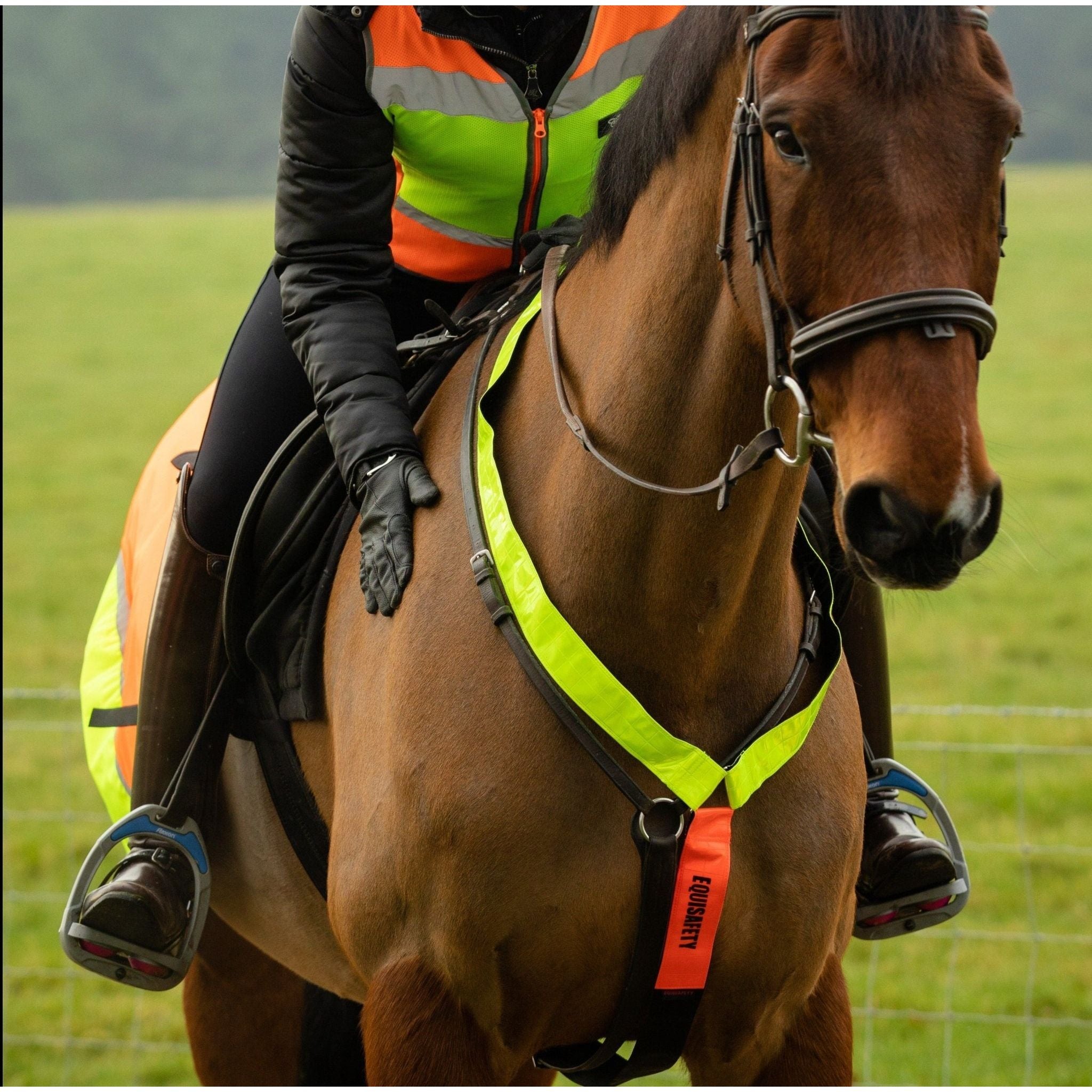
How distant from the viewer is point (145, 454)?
16766 mm

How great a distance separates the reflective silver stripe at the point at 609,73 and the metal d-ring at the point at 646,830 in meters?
1.45

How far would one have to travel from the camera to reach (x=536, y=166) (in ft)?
9.86

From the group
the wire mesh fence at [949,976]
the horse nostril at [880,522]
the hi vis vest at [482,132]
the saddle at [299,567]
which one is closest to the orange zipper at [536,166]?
the hi vis vest at [482,132]

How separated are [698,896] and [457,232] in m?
1.56

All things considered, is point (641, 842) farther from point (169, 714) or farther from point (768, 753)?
point (169, 714)

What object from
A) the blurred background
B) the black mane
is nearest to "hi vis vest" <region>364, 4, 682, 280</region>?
the black mane

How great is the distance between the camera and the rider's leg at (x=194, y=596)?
330cm

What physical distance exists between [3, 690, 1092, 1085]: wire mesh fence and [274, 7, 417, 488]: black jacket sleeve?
3082mm

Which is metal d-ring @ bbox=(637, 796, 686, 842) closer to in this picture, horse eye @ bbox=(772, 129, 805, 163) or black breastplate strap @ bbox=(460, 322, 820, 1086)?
black breastplate strap @ bbox=(460, 322, 820, 1086)

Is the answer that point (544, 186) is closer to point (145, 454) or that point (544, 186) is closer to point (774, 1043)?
point (774, 1043)

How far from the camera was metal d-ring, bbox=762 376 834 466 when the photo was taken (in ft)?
6.30

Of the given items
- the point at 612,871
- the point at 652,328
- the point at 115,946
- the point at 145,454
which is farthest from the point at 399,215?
the point at 145,454

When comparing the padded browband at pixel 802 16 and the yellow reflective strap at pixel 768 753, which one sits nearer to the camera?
the padded browband at pixel 802 16

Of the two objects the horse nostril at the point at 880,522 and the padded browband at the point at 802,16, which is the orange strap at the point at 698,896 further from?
the padded browband at the point at 802,16
